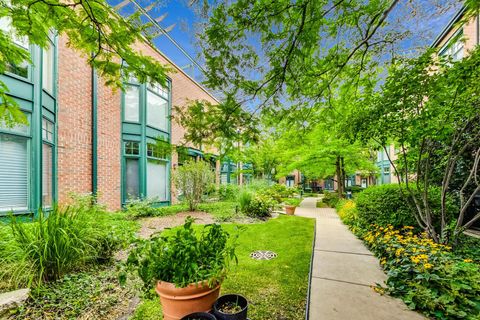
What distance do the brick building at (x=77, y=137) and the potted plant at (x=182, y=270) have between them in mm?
1244

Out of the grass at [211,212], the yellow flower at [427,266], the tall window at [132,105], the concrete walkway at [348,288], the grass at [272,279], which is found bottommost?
the grass at [211,212]

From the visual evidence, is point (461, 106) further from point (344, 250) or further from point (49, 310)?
point (49, 310)

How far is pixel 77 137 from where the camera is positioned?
23.2 ft

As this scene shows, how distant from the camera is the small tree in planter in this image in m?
9.11

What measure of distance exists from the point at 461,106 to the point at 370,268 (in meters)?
2.65

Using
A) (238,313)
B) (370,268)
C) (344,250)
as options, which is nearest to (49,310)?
(238,313)

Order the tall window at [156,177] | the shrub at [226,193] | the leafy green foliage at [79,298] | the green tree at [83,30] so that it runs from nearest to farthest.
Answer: the green tree at [83,30] < the leafy green foliage at [79,298] < the tall window at [156,177] < the shrub at [226,193]

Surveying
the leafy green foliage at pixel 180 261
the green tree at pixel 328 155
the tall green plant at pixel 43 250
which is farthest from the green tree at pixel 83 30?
the green tree at pixel 328 155

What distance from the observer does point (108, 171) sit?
8148 mm

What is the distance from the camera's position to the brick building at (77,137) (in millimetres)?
5047

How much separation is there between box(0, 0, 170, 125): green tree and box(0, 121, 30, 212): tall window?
296 cm

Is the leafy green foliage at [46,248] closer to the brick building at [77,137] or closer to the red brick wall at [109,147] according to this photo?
the brick building at [77,137]

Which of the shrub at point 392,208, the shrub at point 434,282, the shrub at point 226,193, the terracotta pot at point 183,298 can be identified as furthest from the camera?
the shrub at point 226,193

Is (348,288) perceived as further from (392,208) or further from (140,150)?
(140,150)
